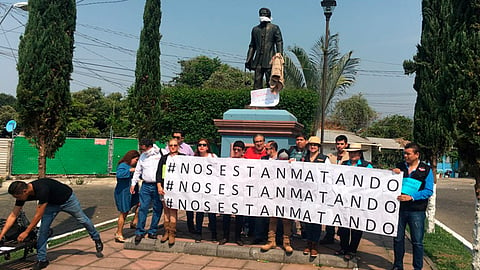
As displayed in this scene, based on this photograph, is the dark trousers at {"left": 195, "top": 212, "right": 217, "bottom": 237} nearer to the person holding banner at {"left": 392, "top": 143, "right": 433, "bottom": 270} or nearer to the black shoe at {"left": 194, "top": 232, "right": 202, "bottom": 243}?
the black shoe at {"left": 194, "top": 232, "right": 202, "bottom": 243}

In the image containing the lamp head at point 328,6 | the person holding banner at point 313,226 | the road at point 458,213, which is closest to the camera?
the person holding banner at point 313,226

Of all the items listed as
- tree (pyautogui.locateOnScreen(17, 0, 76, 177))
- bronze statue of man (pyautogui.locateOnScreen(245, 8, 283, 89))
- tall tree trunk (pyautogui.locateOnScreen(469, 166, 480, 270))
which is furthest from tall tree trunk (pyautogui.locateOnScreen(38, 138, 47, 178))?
tall tree trunk (pyautogui.locateOnScreen(469, 166, 480, 270))

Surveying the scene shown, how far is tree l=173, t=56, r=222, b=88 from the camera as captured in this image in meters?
46.5

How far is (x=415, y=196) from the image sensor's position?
17.1 ft

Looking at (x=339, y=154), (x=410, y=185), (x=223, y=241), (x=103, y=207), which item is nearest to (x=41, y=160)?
(x=103, y=207)

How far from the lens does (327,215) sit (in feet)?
18.9

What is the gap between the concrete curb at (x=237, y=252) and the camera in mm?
5699

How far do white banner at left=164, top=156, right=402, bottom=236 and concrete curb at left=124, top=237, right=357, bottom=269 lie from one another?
486mm

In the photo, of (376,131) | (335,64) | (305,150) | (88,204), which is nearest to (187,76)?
(376,131)

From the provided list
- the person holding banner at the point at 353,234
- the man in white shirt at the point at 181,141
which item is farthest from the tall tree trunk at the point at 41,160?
the person holding banner at the point at 353,234

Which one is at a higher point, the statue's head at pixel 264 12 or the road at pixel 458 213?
the statue's head at pixel 264 12

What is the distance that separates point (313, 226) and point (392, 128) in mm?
41496

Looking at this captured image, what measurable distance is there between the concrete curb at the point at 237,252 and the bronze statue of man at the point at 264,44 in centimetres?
404

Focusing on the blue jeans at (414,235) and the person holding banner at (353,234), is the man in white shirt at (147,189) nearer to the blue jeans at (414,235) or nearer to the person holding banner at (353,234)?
the person holding banner at (353,234)
